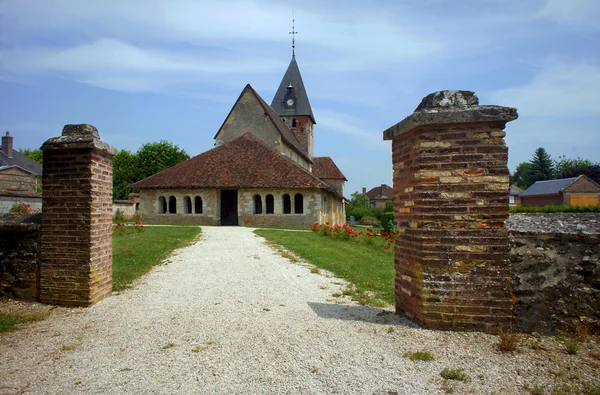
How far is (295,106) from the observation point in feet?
147

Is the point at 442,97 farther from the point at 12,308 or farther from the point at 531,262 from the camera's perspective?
the point at 12,308

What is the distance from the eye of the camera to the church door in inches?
1134

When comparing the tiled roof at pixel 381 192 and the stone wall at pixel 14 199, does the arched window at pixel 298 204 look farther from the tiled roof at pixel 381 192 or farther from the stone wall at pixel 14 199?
the tiled roof at pixel 381 192

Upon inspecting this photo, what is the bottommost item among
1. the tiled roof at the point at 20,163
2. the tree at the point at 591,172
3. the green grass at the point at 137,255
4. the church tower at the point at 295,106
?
the green grass at the point at 137,255

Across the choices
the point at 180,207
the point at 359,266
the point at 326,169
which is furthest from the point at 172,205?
the point at 326,169

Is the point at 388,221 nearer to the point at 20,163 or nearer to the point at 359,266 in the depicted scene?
the point at 359,266

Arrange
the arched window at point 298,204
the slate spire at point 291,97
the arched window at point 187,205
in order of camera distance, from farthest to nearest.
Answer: the slate spire at point 291,97 < the arched window at point 187,205 < the arched window at point 298,204

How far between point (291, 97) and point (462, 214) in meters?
42.2

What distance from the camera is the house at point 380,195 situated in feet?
303

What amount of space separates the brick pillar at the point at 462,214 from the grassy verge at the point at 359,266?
1737mm

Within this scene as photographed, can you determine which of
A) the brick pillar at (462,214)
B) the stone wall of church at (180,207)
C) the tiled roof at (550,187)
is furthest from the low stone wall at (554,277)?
the tiled roof at (550,187)

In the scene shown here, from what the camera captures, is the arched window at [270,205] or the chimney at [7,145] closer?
the arched window at [270,205]

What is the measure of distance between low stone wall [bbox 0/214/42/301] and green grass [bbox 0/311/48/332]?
64 centimetres

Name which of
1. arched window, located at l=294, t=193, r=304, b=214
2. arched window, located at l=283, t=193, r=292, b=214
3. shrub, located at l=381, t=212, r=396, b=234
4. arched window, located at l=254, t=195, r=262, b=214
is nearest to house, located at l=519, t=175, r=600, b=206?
shrub, located at l=381, t=212, r=396, b=234
